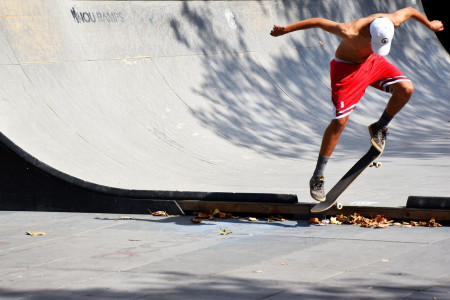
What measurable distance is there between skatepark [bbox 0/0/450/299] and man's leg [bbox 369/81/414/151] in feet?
1.83

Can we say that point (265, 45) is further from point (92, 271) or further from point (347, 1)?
point (92, 271)

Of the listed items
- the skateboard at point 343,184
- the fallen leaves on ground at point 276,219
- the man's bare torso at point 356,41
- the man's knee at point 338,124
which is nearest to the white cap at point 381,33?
the man's bare torso at point 356,41

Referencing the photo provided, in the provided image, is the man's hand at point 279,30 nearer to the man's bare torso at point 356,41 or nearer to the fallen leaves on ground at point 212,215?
the man's bare torso at point 356,41

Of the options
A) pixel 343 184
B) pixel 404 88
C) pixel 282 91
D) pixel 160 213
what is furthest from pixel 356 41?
pixel 282 91

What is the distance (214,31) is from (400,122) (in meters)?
3.18

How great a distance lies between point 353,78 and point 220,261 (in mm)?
2031

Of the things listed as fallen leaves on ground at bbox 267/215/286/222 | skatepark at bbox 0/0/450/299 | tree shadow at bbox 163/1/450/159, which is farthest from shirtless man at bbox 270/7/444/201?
tree shadow at bbox 163/1/450/159

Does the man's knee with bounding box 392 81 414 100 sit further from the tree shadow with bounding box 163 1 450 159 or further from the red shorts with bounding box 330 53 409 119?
the tree shadow with bounding box 163 1 450 159

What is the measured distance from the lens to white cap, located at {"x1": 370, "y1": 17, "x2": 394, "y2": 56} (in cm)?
580

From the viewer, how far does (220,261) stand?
5.09m

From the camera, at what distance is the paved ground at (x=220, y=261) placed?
4289mm

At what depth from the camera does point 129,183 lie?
7.87m

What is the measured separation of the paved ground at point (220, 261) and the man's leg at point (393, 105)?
82 centimetres

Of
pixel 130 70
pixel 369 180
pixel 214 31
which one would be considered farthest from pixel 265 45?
pixel 369 180
